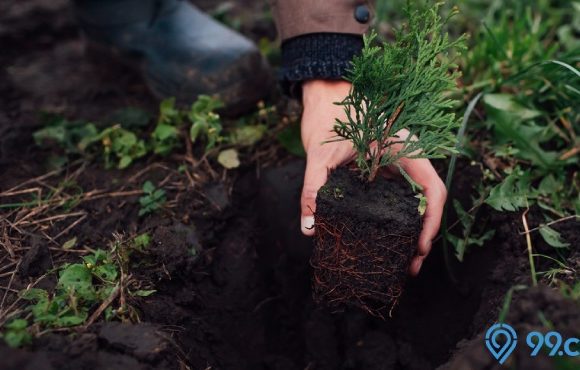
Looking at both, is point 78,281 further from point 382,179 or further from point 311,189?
point 382,179

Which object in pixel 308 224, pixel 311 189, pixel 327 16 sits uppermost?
pixel 327 16

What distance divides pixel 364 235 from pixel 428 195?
0.32 meters

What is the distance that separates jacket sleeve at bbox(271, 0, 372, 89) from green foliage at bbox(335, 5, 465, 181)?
45cm

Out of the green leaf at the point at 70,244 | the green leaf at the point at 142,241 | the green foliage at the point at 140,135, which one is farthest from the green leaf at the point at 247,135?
the green leaf at the point at 70,244

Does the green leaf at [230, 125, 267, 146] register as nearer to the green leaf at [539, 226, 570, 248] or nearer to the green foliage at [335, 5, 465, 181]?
the green foliage at [335, 5, 465, 181]

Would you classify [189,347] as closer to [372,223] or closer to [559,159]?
[372,223]

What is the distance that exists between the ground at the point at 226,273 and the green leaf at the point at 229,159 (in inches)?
2.0

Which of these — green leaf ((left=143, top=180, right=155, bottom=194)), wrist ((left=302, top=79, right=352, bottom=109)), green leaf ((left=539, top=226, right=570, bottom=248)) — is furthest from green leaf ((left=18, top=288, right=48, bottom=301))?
green leaf ((left=539, top=226, right=570, bottom=248))

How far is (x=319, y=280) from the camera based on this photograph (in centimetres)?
216

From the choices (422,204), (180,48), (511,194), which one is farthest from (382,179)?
(180,48)

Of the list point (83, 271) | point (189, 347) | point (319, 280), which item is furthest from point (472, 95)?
point (83, 271)

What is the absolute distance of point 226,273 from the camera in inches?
98.3

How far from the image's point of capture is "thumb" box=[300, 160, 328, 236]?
2125 millimetres

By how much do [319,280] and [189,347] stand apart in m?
0.55
